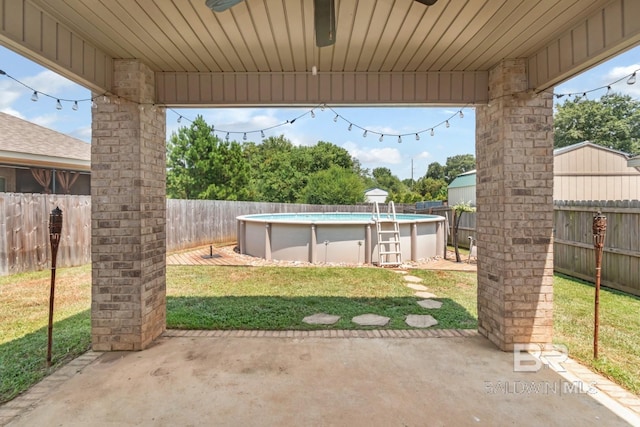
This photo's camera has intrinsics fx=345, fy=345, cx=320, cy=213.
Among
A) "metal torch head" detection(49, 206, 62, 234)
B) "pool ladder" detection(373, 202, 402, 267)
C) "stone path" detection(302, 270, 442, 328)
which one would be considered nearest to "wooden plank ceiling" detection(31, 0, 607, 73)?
"metal torch head" detection(49, 206, 62, 234)

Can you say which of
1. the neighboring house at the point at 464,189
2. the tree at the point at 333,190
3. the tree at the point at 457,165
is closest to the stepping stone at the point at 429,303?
the neighboring house at the point at 464,189

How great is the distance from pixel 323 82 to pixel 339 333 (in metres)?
2.70

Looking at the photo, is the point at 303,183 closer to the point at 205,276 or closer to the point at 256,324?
the point at 205,276

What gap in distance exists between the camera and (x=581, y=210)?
20.2 feet

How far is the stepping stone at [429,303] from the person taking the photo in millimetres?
4742

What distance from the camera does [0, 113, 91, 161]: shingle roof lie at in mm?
8469

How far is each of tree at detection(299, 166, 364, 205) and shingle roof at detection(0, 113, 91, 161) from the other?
45.4ft

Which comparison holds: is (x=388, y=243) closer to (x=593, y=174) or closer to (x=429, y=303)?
(x=429, y=303)

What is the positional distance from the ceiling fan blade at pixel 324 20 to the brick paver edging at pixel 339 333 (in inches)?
112

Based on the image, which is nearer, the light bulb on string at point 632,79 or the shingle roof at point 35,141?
the light bulb on string at point 632,79

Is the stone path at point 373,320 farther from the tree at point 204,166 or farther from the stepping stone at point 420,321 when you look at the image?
the tree at point 204,166

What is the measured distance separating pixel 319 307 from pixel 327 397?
2.21 metres

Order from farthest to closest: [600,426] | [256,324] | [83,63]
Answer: [256,324], [83,63], [600,426]

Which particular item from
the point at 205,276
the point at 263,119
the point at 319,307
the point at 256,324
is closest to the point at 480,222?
the point at 319,307
